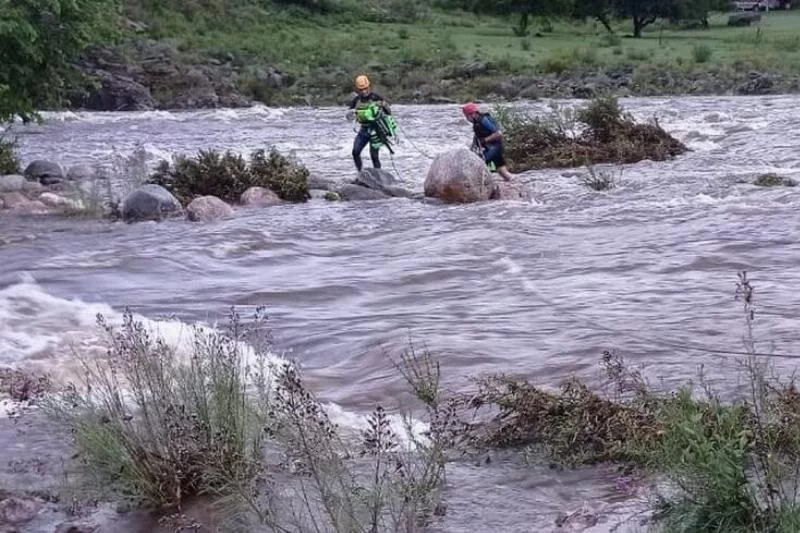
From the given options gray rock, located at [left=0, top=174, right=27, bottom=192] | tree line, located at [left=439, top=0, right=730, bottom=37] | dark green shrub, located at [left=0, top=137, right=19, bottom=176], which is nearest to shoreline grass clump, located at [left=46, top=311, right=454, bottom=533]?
gray rock, located at [left=0, top=174, right=27, bottom=192]

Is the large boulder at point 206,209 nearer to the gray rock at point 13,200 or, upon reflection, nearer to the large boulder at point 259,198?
the large boulder at point 259,198

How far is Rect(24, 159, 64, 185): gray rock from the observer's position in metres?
20.6

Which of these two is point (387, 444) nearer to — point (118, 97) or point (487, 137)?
point (487, 137)

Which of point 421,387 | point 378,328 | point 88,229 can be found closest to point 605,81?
point 88,229

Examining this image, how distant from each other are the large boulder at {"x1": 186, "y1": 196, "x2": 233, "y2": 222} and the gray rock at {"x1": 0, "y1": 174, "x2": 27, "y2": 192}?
3.27 m

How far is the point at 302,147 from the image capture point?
→ 2658 cm

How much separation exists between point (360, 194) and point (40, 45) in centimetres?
523

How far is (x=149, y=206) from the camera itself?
56.5ft

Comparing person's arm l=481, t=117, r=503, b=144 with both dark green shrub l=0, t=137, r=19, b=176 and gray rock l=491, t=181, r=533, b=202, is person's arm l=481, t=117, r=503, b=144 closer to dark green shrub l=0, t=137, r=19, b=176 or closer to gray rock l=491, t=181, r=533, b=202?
gray rock l=491, t=181, r=533, b=202

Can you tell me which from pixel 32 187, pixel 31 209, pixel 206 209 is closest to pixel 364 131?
pixel 206 209

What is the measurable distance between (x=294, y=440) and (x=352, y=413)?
2.30 m

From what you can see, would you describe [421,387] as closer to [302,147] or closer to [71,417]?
[71,417]

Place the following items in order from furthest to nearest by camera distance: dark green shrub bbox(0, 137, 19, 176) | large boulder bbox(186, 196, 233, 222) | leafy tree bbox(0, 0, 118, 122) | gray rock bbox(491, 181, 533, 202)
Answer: dark green shrub bbox(0, 137, 19, 176)
gray rock bbox(491, 181, 533, 202)
leafy tree bbox(0, 0, 118, 122)
large boulder bbox(186, 196, 233, 222)

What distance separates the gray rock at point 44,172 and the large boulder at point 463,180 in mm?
6673
